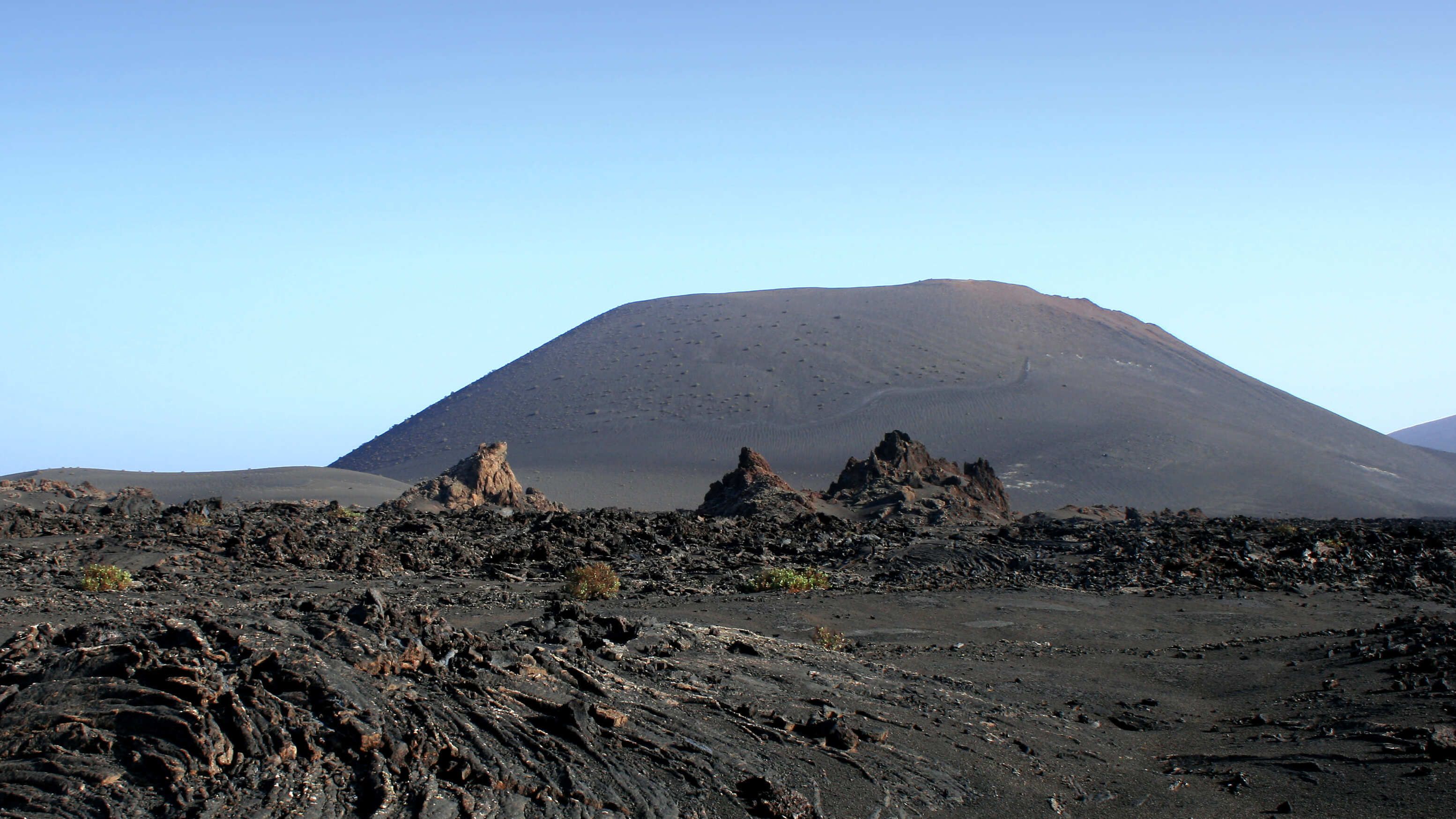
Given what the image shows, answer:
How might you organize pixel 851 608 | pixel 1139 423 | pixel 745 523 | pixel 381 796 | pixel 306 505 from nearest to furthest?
1. pixel 381 796
2. pixel 851 608
3. pixel 745 523
4. pixel 306 505
5. pixel 1139 423

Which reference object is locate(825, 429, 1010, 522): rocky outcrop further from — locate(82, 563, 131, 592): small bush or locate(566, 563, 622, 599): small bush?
locate(82, 563, 131, 592): small bush

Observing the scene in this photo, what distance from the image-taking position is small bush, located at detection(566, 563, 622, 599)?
15.3 meters

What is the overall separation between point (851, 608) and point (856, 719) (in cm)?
737

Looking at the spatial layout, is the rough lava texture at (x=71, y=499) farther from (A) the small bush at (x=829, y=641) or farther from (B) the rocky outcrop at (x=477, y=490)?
(A) the small bush at (x=829, y=641)

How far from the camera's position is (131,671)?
5.82 meters

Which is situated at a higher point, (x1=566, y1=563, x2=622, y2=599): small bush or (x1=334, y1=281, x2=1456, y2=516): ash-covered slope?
(x1=334, y1=281, x2=1456, y2=516): ash-covered slope

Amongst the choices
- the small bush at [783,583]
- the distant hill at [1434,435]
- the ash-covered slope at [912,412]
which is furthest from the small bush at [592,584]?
the distant hill at [1434,435]

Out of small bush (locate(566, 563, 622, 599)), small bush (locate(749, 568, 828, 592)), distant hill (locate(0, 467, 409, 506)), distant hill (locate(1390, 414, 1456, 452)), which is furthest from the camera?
distant hill (locate(1390, 414, 1456, 452))

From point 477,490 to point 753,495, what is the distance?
8.24m

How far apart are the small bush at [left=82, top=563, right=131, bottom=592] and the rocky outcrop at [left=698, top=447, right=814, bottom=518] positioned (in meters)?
15.0

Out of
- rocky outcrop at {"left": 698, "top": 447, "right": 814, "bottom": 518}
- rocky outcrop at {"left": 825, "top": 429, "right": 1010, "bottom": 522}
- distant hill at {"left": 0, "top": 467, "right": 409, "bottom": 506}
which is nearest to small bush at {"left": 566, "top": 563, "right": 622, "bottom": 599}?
rocky outcrop at {"left": 698, "top": 447, "right": 814, "bottom": 518}

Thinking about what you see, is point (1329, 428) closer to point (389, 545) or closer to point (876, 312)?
point (876, 312)

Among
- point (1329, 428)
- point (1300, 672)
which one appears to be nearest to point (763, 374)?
point (1329, 428)

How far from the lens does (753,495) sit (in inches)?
1130
